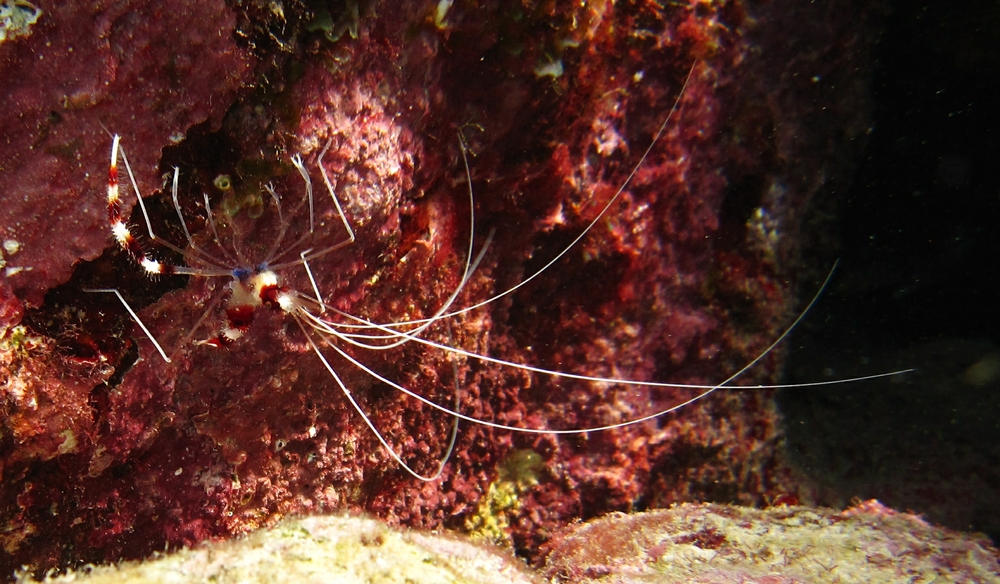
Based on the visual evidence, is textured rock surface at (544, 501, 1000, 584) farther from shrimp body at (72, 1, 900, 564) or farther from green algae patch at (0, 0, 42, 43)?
green algae patch at (0, 0, 42, 43)

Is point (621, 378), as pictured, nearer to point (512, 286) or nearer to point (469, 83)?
point (512, 286)

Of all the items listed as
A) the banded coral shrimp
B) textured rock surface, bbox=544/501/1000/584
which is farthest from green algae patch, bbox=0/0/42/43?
textured rock surface, bbox=544/501/1000/584

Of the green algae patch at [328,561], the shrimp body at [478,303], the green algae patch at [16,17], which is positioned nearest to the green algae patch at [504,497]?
the shrimp body at [478,303]

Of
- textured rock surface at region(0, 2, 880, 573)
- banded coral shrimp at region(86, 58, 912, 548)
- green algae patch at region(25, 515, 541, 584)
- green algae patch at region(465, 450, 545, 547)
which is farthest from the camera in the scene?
green algae patch at region(465, 450, 545, 547)

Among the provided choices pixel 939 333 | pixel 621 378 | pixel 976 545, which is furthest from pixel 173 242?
pixel 939 333

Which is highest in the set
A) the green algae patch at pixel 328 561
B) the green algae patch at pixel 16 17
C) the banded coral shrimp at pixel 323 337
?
the green algae patch at pixel 16 17

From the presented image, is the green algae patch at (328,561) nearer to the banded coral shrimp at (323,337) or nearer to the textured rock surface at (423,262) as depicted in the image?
the textured rock surface at (423,262)

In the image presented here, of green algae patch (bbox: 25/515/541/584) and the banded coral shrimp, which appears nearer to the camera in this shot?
the banded coral shrimp

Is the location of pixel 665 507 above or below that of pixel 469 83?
below
